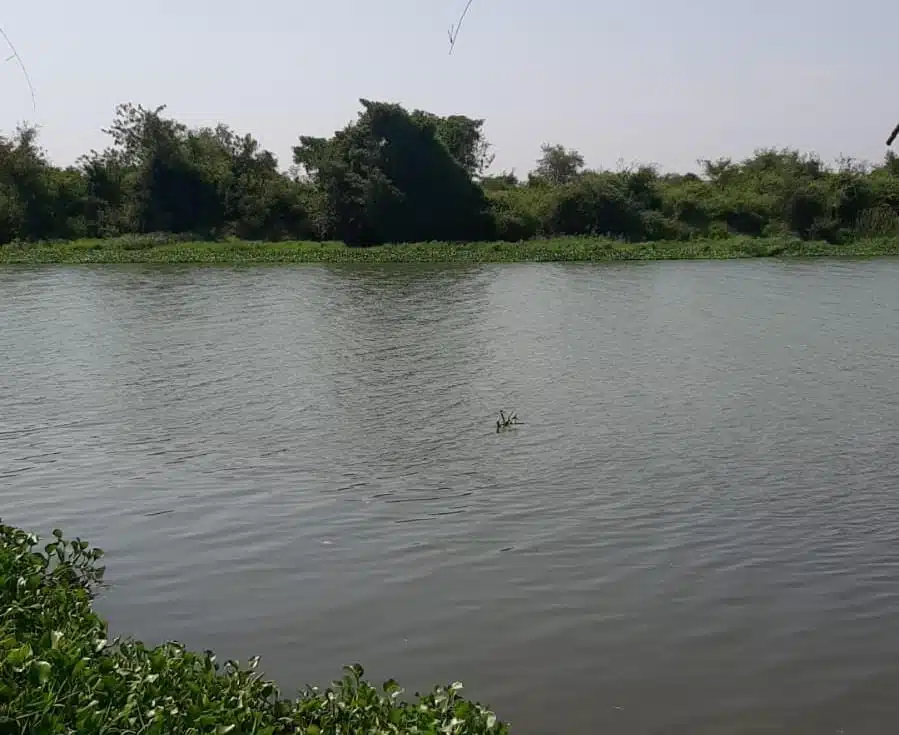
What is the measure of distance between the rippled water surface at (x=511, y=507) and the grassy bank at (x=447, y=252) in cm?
2553

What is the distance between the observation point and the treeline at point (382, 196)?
174 ft

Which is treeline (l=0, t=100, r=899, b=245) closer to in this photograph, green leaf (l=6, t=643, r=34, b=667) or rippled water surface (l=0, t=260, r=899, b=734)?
rippled water surface (l=0, t=260, r=899, b=734)

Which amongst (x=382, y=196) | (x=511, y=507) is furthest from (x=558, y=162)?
(x=511, y=507)

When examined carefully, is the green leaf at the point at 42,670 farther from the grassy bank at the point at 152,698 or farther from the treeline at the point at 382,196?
the treeline at the point at 382,196

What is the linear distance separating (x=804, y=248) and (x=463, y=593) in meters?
44.3

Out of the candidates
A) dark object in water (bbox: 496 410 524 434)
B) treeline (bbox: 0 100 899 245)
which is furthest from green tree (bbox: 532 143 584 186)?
dark object in water (bbox: 496 410 524 434)

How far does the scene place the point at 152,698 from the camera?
446 cm

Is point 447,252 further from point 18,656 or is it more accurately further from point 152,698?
point 18,656

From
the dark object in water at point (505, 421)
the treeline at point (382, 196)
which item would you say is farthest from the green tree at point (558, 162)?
the dark object in water at point (505, 421)

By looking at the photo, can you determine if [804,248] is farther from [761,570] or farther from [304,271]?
[761,570]

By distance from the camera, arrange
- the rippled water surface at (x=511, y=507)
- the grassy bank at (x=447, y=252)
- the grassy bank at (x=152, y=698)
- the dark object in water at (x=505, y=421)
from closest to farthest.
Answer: the grassy bank at (x=152, y=698) → the rippled water surface at (x=511, y=507) → the dark object in water at (x=505, y=421) → the grassy bank at (x=447, y=252)

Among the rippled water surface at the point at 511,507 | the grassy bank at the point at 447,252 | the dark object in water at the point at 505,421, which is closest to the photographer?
the rippled water surface at the point at 511,507

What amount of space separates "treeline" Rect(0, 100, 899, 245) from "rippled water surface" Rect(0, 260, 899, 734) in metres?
32.1

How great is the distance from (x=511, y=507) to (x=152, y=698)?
223 inches
